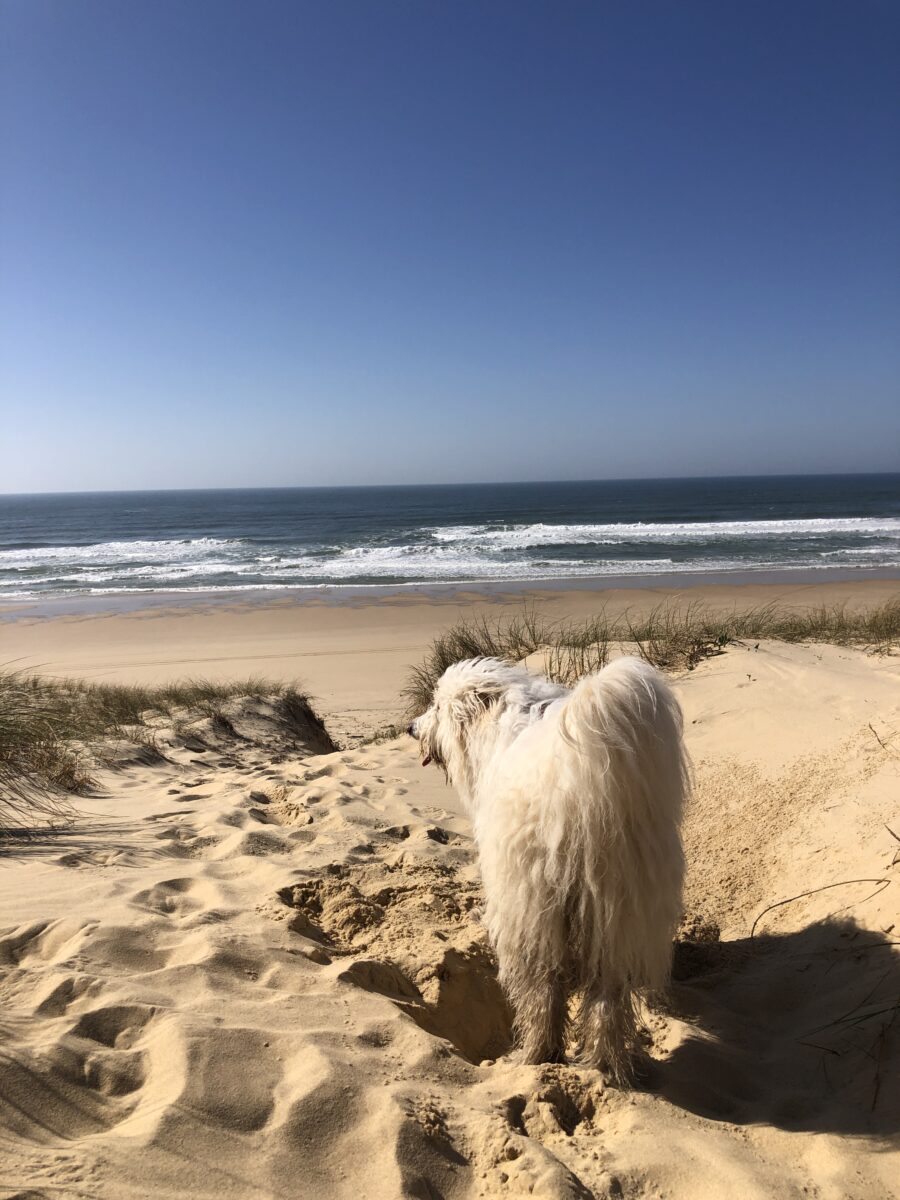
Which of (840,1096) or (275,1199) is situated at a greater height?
(275,1199)

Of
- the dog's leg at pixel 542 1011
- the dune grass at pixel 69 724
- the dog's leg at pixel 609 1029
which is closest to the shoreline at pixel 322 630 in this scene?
the dune grass at pixel 69 724

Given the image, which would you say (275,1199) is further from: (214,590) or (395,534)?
(395,534)

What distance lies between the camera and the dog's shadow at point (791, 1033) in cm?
249

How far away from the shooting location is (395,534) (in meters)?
43.2

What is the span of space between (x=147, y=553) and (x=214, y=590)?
43.2 ft

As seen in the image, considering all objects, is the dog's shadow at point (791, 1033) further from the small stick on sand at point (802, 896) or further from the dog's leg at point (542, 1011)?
the dog's leg at point (542, 1011)

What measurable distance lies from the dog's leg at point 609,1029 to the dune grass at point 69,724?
3510 millimetres

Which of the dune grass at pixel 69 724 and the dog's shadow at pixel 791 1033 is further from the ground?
the dune grass at pixel 69 724

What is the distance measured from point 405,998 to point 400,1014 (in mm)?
325

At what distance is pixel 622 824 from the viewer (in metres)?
2.54

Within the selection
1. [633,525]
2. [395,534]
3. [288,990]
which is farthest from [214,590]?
[633,525]

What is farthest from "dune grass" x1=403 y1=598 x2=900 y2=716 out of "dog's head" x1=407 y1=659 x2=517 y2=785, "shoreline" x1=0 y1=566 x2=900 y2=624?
"shoreline" x1=0 y1=566 x2=900 y2=624

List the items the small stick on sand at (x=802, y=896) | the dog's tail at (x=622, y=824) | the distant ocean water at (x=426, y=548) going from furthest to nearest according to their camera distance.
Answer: the distant ocean water at (x=426, y=548), the small stick on sand at (x=802, y=896), the dog's tail at (x=622, y=824)

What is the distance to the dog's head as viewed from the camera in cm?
339
